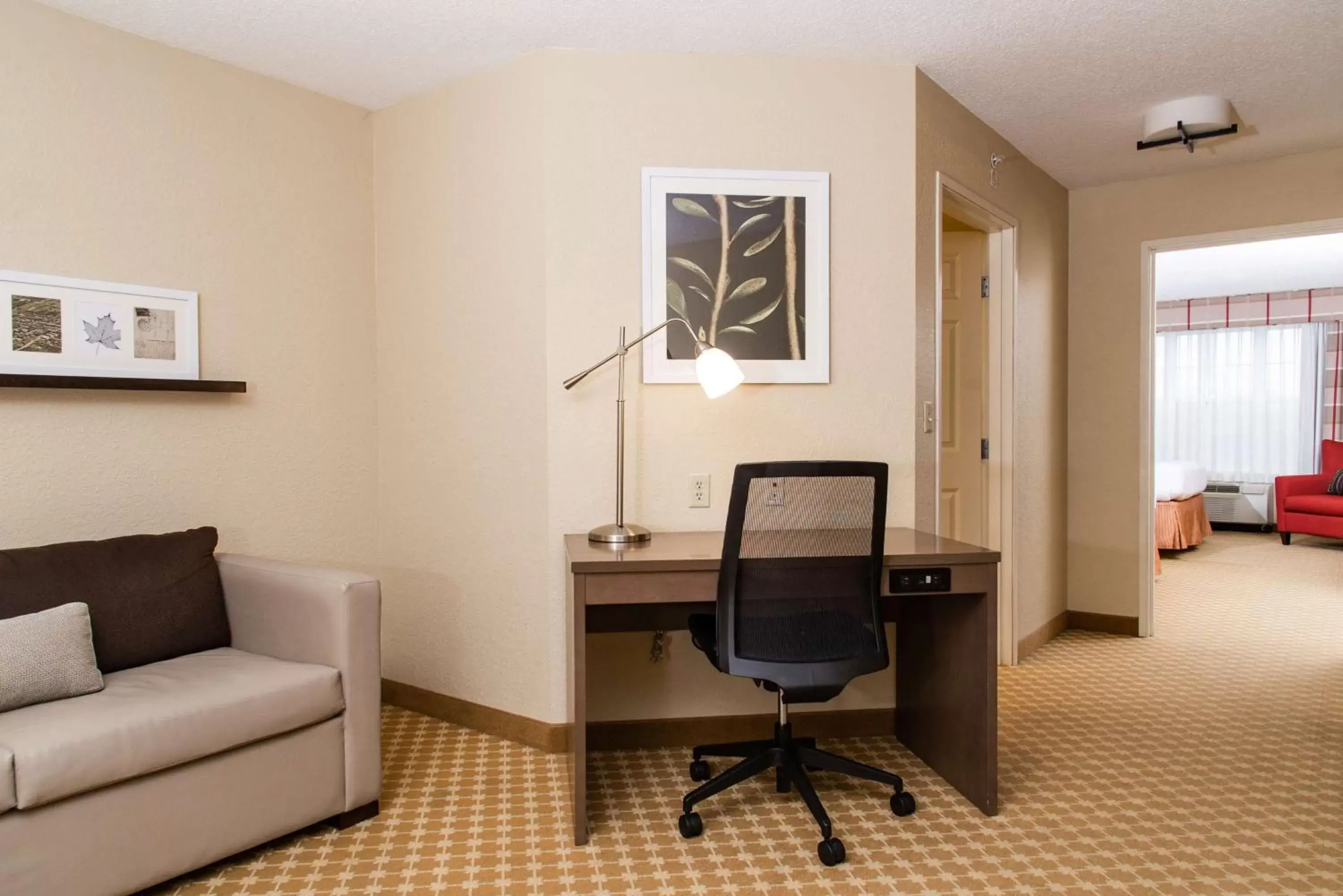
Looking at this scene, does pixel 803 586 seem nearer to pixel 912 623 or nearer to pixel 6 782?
pixel 912 623

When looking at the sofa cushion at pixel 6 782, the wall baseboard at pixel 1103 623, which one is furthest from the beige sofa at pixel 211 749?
the wall baseboard at pixel 1103 623

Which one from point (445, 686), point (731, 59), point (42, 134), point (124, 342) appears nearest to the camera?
point (42, 134)

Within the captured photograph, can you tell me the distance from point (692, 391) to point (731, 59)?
1116mm

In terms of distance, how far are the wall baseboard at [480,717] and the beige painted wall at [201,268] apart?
0.53 metres

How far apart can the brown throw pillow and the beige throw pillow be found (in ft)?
0.41

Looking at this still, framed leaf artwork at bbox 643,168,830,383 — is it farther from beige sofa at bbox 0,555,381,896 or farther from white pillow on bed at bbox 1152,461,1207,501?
white pillow on bed at bbox 1152,461,1207,501

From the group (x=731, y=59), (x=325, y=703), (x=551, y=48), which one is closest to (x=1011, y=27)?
(x=731, y=59)

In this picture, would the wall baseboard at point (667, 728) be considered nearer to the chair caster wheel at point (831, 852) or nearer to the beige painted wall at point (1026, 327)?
the beige painted wall at point (1026, 327)

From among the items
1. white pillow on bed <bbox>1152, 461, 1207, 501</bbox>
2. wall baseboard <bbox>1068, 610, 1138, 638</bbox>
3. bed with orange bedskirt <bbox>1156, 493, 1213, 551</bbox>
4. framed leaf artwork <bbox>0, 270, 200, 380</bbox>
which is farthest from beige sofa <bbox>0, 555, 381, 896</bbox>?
white pillow on bed <bbox>1152, 461, 1207, 501</bbox>

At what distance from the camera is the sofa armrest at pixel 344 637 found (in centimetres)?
236

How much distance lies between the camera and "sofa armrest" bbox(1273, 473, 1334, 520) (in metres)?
7.56

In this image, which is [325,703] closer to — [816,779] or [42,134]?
[816,779]

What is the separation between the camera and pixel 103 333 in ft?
8.87

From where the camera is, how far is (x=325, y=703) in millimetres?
2309
